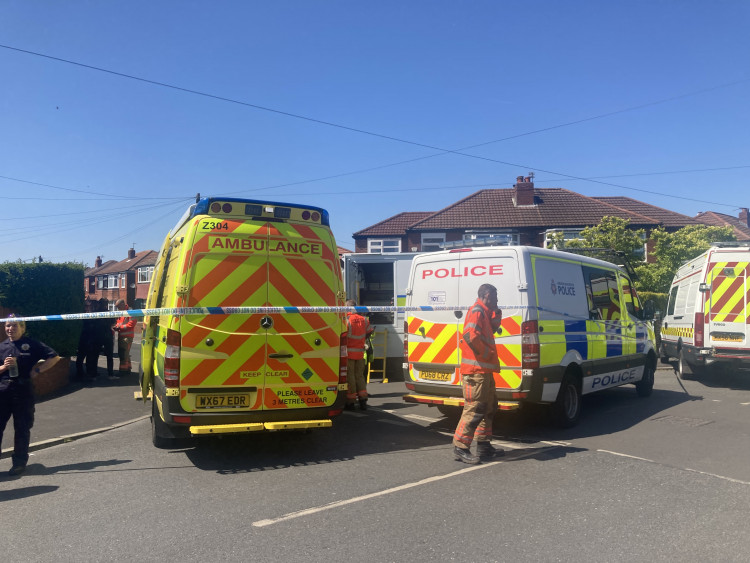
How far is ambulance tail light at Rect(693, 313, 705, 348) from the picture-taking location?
12180mm

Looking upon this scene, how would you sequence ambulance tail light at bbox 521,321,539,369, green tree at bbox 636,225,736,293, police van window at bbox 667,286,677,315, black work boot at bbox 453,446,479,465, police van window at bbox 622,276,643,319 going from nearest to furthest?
black work boot at bbox 453,446,479,465
ambulance tail light at bbox 521,321,539,369
police van window at bbox 622,276,643,319
police van window at bbox 667,286,677,315
green tree at bbox 636,225,736,293

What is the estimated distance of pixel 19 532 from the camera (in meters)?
4.43

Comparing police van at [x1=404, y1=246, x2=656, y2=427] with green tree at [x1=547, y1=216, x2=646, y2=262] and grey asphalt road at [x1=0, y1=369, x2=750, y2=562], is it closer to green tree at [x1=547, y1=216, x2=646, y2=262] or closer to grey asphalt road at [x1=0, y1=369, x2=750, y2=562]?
grey asphalt road at [x1=0, y1=369, x2=750, y2=562]

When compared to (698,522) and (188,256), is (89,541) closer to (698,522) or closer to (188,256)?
(188,256)

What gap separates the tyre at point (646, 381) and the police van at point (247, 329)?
→ 6.44 m

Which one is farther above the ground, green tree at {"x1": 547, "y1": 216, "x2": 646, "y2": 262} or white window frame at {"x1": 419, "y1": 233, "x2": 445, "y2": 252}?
white window frame at {"x1": 419, "y1": 233, "x2": 445, "y2": 252}

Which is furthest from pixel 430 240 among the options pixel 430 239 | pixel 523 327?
pixel 523 327

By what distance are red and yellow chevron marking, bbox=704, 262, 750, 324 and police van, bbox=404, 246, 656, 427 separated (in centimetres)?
395

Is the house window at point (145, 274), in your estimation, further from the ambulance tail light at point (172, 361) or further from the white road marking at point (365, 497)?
the white road marking at point (365, 497)

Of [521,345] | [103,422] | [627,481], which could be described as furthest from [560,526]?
[103,422]

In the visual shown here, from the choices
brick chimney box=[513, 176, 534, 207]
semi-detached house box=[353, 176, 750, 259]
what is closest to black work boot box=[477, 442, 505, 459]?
semi-detached house box=[353, 176, 750, 259]

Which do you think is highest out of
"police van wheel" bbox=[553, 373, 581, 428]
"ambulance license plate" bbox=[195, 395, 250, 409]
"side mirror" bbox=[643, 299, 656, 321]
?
"side mirror" bbox=[643, 299, 656, 321]

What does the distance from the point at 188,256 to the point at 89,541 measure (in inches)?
109

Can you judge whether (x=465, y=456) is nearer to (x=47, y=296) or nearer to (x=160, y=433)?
(x=160, y=433)
